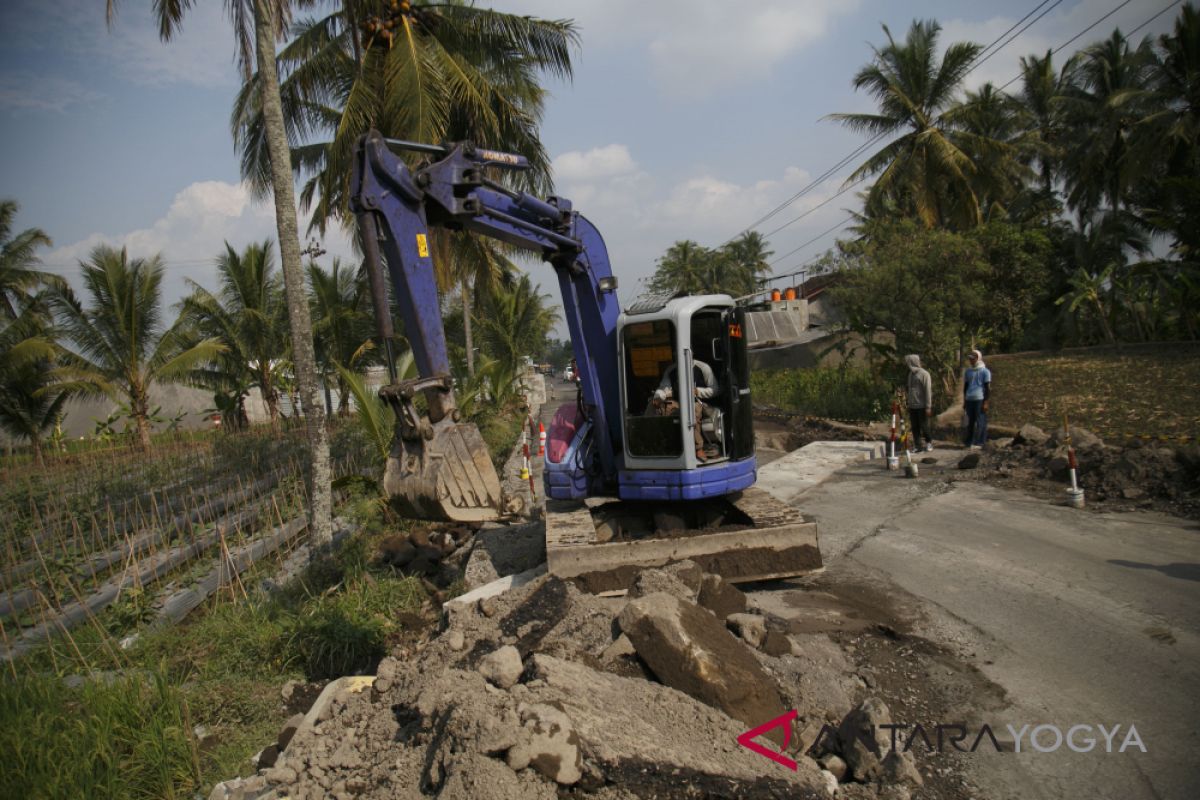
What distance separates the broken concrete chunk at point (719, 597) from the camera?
4.88 metres

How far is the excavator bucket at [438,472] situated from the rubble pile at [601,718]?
0.92 meters

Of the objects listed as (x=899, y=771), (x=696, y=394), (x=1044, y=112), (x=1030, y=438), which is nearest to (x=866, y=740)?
(x=899, y=771)

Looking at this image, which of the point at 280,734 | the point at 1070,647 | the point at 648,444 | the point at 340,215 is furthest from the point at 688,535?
the point at 340,215

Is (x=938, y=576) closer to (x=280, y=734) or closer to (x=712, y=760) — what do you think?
(x=712, y=760)

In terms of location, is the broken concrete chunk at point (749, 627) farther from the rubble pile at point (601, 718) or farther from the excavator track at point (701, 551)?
the excavator track at point (701, 551)

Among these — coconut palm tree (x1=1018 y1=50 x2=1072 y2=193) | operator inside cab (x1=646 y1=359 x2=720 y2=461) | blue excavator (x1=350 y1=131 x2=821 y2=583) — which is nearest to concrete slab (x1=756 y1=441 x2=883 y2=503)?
blue excavator (x1=350 y1=131 x2=821 y2=583)

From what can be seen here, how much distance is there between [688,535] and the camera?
563cm

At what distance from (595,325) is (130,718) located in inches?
172

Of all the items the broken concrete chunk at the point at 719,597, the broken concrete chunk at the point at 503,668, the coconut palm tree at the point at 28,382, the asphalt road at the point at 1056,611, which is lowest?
the asphalt road at the point at 1056,611

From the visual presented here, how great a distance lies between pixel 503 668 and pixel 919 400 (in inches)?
378

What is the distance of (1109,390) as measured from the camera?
12750mm

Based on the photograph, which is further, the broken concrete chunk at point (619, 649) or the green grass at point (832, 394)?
the green grass at point (832, 394)

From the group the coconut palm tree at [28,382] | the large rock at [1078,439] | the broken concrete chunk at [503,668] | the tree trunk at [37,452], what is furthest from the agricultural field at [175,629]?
the large rock at [1078,439]

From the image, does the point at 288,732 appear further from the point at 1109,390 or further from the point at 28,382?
the point at 28,382
